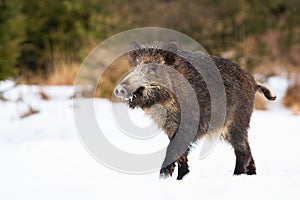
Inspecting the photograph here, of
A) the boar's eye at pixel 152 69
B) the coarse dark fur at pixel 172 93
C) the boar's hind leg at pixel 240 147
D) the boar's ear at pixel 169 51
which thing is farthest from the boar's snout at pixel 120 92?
the boar's hind leg at pixel 240 147

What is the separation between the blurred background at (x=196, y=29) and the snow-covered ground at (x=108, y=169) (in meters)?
2.08

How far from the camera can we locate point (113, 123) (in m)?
9.68

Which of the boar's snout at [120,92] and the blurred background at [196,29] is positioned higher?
the blurred background at [196,29]

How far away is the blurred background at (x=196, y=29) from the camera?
1319 cm

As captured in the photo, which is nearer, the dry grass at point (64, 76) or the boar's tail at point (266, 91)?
the boar's tail at point (266, 91)

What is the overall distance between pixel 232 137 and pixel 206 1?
32.4 ft

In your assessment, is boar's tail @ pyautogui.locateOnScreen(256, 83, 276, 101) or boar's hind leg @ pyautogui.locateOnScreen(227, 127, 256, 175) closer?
boar's hind leg @ pyautogui.locateOnScreen(227, 127, 256, 175)

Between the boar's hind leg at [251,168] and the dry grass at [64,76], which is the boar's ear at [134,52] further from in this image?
the dry grass at [64,76]

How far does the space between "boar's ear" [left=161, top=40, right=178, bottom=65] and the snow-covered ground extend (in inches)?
41.4

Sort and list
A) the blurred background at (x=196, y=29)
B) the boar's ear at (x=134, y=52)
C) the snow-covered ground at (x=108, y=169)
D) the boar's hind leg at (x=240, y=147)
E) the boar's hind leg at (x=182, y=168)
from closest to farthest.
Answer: the snow-covered ground at (x=108, y=169)
the boar's ear at (x=134, y=52)
the boar's hind leg at (x=182, y=168)
the boar's hind leg at (x=240, y=147)
the blurred background at (x=196, y=29)

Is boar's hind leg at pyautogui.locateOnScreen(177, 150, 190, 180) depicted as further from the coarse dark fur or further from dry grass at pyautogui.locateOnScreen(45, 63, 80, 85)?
dry grass at pyautogui.locateOnScreen(45, 63, 80, 85)

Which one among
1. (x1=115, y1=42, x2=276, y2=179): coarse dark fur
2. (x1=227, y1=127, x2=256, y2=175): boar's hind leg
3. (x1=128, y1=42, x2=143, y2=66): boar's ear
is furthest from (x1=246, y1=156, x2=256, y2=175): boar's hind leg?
(x1=128, y1=42, x2=143, y2=66): boar's ear

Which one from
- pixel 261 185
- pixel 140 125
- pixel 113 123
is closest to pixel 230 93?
pixel 261 185

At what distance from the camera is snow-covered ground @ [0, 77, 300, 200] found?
4.23m
